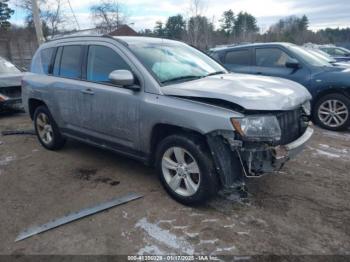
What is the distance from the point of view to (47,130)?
563 centimetres

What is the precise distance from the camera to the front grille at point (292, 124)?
11.1 feet

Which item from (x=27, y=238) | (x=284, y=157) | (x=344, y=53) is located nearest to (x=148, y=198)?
(x=27, y=238)

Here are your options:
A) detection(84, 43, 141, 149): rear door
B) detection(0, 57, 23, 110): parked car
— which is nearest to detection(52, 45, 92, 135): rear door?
detection(84, 43, 141, 149): rear door

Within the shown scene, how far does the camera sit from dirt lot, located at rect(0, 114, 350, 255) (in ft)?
9.76

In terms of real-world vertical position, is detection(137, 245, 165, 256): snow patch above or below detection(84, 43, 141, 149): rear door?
below

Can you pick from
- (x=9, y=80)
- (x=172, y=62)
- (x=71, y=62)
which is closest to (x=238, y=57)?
(x=172, y=62)

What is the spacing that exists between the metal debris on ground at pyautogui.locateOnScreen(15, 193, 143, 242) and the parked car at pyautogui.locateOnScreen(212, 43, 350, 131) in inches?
179

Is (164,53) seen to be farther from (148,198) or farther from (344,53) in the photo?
(344,53)

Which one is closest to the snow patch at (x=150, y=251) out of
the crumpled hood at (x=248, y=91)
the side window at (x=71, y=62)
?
the crumpled hood at (x=248, y=91)

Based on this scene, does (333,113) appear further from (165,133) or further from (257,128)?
(165,133)

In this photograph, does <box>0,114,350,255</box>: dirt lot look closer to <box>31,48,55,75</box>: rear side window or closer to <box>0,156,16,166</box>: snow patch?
<box>0,156,16,166</box>: snow patch

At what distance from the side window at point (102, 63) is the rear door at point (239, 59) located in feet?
13.6

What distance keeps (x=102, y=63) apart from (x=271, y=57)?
4.41 m

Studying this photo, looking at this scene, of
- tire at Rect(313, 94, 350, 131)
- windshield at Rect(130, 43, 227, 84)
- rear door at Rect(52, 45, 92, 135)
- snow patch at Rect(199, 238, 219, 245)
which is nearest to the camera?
snow patch at Rect(199, 238, 219, 245)
